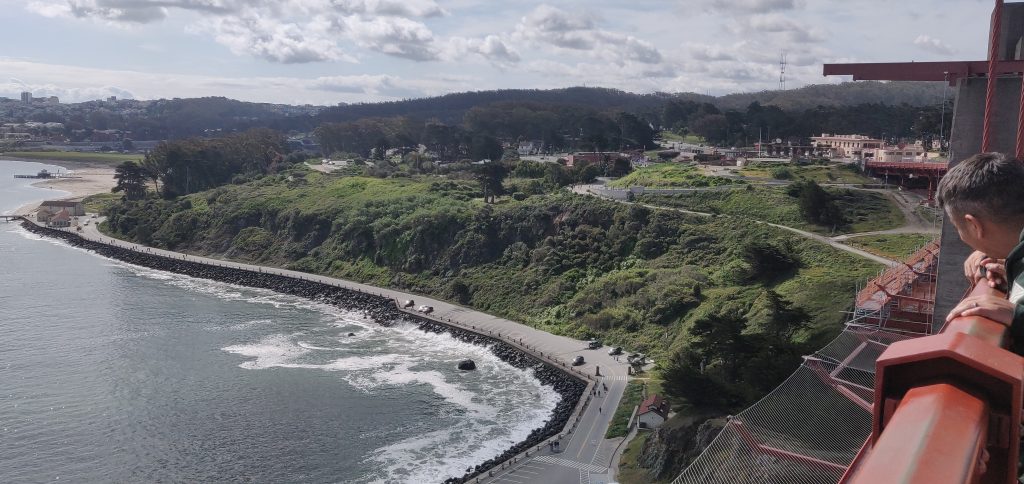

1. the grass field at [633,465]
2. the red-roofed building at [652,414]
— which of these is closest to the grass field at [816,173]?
the red-roofed building at [652,414]

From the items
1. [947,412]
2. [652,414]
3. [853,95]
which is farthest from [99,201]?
[853,95]

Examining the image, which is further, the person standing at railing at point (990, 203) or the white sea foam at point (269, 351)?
the white sea foam at point (269, 351)

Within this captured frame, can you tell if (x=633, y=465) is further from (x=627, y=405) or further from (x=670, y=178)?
(x=670, y=178)

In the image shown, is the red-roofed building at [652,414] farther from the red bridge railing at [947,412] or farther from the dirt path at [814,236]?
the red bridge railing at [947,412]

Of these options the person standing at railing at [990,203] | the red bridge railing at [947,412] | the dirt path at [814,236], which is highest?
the person standing at railing at [990,203]

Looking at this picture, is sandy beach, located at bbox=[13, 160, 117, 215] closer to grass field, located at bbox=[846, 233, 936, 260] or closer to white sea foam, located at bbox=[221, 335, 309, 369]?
white sea foam, located at bbox=[221, 335, 309, 369]

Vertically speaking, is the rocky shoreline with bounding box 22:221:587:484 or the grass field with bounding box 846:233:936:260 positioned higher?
the grass field with bounding box 846:233:936:260

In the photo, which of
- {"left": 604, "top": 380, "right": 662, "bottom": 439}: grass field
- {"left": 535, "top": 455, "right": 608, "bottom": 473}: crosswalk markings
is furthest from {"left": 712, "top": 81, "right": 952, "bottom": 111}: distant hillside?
{"left": 535, "top": 455, "right": 608, "bottom": 473}: crosswalk markings
